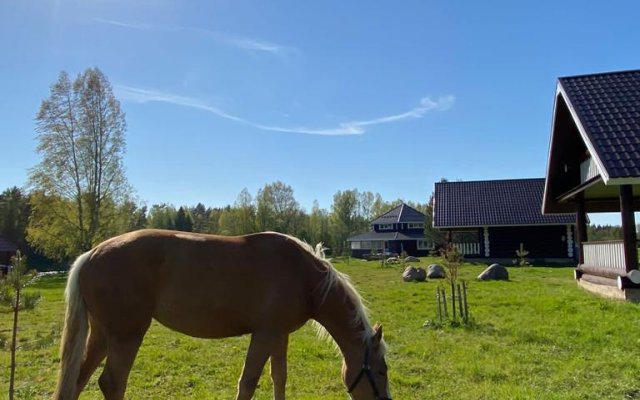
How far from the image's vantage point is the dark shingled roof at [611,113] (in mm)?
10180

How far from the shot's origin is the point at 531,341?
7.62 meters

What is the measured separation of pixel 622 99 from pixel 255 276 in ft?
40.7

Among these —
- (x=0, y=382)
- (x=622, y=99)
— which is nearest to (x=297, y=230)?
(x=622, y=99)

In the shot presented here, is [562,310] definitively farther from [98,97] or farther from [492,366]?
[98,97]

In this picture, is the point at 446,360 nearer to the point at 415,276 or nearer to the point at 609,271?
the point at 609,271

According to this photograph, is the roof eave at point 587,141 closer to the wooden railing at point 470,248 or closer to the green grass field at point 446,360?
the green grass field at point 446,360

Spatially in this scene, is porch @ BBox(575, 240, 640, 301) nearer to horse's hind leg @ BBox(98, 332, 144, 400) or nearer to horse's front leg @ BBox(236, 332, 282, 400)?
horse's front leg @ BBox(236, 332, 282, 400)

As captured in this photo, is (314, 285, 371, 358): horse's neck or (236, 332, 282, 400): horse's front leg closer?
(236, 332, 282, 400): horse's front leg

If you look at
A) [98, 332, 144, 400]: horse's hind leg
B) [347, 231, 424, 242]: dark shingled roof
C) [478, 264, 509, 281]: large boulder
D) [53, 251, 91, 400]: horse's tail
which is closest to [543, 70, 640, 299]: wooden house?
[478, 264, 509, 281]: large boulder

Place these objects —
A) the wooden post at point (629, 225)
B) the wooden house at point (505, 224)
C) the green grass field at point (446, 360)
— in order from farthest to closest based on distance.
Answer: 1. the wooden house at point (505, 224)
2. the wooden post at point (629, 225)
3. the green grass field at point (446, 360)

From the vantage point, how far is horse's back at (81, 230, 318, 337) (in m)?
3.67

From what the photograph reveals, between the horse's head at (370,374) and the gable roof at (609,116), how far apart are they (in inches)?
336

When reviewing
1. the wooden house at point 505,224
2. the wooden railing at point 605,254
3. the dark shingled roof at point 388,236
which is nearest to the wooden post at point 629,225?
the wooden railing at point 605,254

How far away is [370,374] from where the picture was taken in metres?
3.69
